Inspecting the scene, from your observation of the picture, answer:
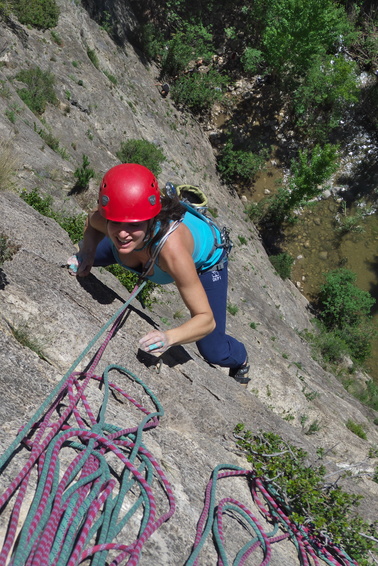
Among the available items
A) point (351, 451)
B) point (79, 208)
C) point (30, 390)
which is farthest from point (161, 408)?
point (79, 208)

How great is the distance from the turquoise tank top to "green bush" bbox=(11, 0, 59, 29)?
40.4 ft

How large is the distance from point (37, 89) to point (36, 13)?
11.9ft

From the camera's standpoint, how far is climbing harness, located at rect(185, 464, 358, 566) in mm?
2812

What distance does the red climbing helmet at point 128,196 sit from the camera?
3.11 meters

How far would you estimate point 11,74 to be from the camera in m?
11.6

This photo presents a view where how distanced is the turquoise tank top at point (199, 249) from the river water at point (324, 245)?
14340 mm

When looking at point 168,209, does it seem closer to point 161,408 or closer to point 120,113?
point 161,408

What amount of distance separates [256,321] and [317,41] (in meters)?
12.4

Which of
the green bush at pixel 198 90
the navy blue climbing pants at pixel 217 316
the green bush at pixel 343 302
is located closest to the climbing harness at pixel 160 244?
the navy blue climbing pants at pixel 217 316

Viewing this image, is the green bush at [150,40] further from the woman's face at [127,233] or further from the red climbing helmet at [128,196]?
the woman's face at [127,233]

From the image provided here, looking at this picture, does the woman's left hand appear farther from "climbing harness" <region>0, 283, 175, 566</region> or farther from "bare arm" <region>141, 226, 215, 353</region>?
"climbing harness" <region>0, 283, 175, 566</region>

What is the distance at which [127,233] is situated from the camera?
3.23 m

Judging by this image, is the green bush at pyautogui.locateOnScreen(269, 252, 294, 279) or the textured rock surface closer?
the textured rock surface

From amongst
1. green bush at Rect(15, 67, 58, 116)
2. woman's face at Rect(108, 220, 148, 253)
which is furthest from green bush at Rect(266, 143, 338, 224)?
woman's face at Rect(108, 220, 148, 253)
